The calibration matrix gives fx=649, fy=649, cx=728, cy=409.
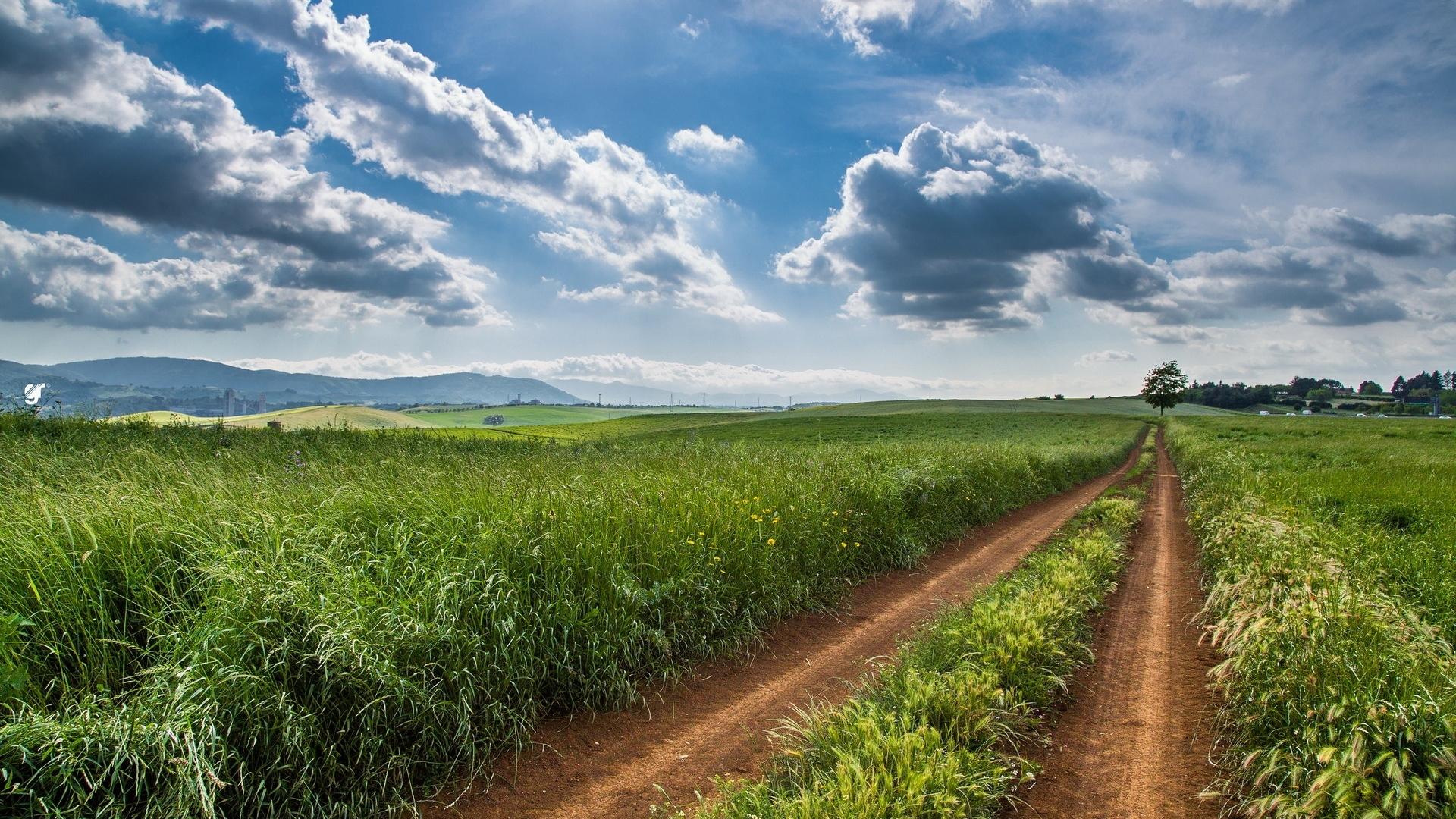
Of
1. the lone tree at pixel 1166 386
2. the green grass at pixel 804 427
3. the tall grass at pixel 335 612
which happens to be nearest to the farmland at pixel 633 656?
the tall grass at pixel 335 612

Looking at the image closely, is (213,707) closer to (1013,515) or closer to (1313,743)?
(1313,743)

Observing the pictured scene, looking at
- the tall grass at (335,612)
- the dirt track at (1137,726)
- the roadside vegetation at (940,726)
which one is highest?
the tall grass at (335,612)

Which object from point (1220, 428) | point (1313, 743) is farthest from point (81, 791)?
point (1220, 428)

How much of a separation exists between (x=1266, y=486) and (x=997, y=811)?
12.9 m

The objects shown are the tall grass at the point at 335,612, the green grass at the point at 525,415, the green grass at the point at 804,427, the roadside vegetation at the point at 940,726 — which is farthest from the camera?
the green grass at the point at 525,415

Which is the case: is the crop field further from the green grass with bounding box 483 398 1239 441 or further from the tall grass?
the green grass with bounding box 483 398 1239 441

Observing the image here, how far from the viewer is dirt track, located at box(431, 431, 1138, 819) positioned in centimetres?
451

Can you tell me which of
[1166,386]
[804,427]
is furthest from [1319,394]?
[804,427]

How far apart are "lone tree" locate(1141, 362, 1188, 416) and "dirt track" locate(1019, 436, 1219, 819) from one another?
380ft

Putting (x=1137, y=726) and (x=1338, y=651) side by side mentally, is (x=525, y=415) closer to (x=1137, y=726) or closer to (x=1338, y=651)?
(x=1137, y=726)

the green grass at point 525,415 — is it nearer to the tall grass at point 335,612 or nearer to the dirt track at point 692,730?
the tall grass at point 335,612

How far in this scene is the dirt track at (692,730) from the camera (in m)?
4.51

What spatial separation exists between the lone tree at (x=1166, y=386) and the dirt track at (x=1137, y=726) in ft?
380

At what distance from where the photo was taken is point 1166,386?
105688 millimetres
